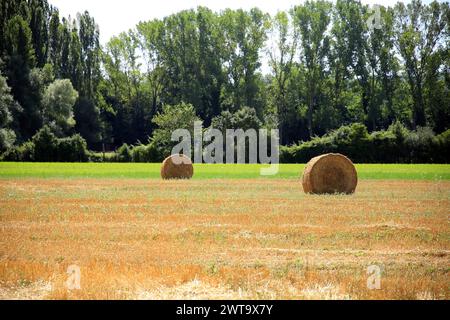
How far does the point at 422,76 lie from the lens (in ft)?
240

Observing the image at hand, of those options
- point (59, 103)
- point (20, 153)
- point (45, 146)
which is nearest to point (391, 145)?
point (45, 146)

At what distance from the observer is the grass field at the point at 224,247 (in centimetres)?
838

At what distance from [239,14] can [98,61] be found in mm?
21525

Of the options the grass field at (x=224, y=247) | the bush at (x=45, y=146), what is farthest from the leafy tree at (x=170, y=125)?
the grass field at (x=224, y=247)

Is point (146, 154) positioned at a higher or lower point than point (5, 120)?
lower

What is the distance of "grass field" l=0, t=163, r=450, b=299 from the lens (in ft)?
27.5

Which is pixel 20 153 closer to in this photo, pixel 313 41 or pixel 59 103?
pixel 59 103

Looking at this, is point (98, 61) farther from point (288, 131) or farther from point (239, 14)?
point (288, 131)

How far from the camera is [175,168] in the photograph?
33938 millimetres

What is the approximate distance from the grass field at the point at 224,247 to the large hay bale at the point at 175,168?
1249 centimetres

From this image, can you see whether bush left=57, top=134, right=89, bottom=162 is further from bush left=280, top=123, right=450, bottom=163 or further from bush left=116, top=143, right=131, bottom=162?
bush left=280, top=123, right=450, bottom=163

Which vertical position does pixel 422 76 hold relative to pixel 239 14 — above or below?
below

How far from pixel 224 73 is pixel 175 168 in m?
55.6
